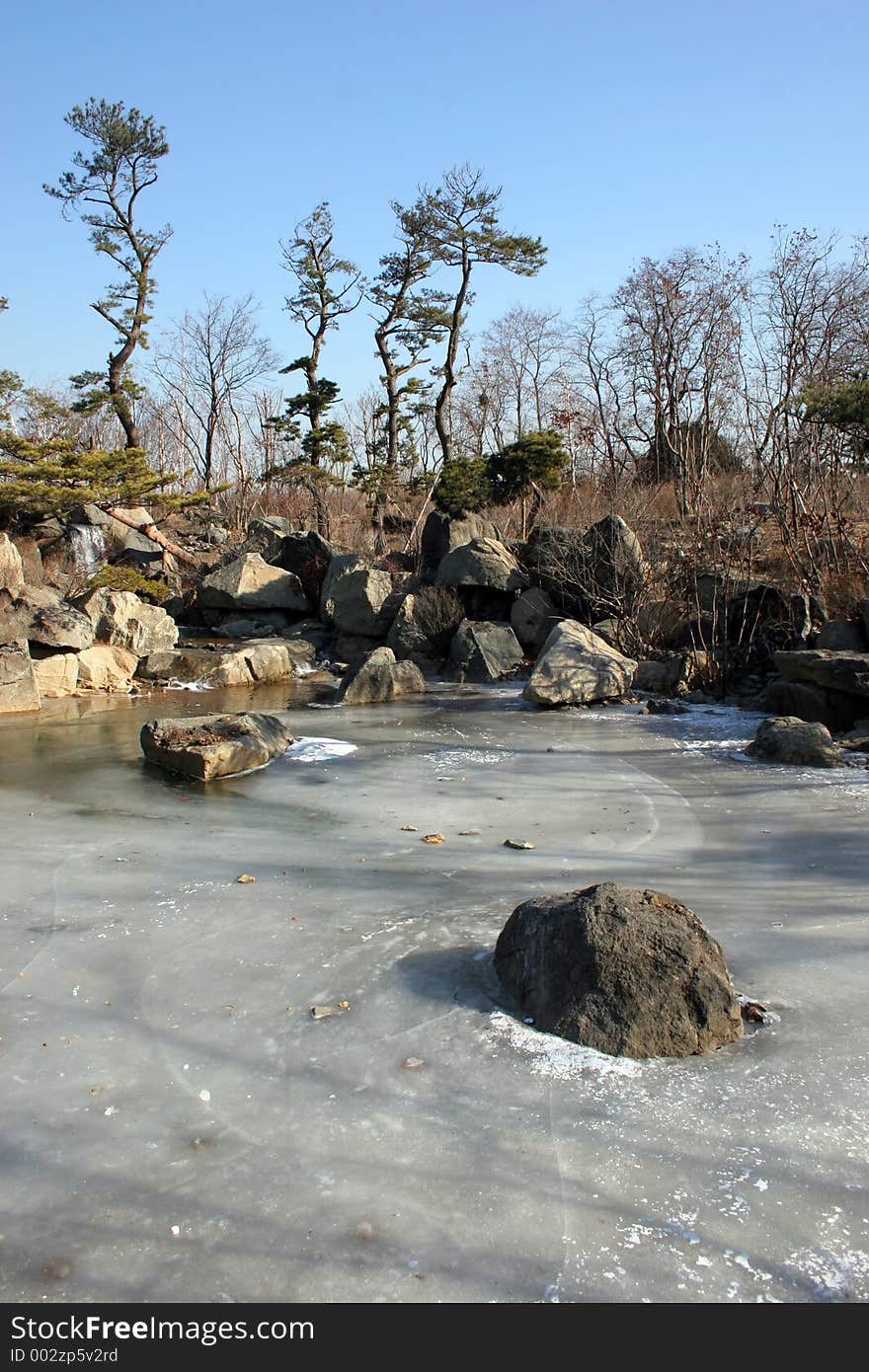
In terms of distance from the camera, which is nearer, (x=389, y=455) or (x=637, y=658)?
(x=637, y=658)

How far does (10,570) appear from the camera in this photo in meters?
14.9

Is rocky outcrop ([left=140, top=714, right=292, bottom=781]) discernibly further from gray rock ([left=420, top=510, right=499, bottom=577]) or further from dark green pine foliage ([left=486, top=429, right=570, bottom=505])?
dark green pine foliage ([left=486, top=429, right=570, bottom=505])

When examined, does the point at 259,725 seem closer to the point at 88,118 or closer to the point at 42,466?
the point at 42,466

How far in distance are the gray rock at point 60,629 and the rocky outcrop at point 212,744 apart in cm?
587

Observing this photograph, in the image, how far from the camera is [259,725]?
8875mm

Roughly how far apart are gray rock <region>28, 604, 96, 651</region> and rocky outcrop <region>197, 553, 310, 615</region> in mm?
5109

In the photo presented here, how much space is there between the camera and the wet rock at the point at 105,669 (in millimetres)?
14141

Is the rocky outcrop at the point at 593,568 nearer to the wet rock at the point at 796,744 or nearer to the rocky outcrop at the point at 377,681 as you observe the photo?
the rocky outcrop at the point at 377,681

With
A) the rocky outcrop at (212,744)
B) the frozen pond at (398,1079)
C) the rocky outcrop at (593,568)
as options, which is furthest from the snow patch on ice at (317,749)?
the rocky outcrop at (593,568)

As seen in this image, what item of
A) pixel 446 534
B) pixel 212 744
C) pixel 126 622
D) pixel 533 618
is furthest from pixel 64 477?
pixel 212 744

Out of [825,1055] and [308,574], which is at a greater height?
[308,574]

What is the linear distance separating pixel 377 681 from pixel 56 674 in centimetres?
475
